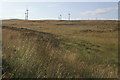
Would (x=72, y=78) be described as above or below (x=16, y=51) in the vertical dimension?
below

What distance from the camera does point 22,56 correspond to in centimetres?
606

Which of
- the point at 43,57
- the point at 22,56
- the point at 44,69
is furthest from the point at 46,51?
the point at 44,69

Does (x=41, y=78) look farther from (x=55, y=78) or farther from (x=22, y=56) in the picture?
(x=22, y=56)

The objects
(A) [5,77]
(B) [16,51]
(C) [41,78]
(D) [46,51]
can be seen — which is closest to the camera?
(A) [5,77]

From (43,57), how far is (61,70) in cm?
88

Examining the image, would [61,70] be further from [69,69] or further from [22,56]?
[22,56]

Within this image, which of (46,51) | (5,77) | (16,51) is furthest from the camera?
(46,51)

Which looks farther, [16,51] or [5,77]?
[16,51]

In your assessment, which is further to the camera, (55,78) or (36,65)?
(36,65)

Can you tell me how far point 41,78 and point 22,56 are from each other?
122cm

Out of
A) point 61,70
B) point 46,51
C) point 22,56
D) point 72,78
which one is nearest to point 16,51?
point 22,56

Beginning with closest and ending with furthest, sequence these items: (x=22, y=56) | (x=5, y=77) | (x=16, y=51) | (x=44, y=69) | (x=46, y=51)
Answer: (x=5, y=77) → (x=44, y=69) → (x=22, y=56) → (x=16, y=51) → (x=46, y=51)

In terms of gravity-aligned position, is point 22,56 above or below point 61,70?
above

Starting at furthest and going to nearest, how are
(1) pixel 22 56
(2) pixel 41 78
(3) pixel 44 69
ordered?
1. (1) pixel 22 56
2. (3) pixel 44 69
3. (2) pixel 41 78
